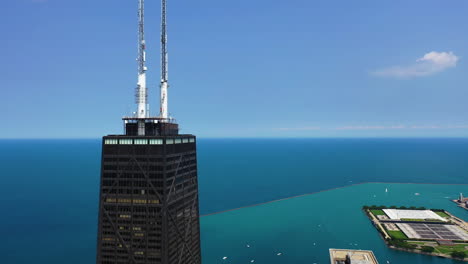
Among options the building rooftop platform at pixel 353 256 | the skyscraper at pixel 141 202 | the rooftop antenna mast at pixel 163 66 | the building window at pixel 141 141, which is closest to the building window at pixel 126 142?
the skyscraper at pixel 141 202

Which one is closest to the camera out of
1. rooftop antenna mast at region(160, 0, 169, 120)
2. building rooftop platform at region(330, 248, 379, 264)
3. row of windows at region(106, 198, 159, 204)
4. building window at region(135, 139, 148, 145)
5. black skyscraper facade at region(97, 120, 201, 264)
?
black skyscraper facade at region(97, 120, 201, 264)

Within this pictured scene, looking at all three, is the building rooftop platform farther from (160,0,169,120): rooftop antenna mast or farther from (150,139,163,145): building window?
(160,0,169,120): rooftop antenna mast

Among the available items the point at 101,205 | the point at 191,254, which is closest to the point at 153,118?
the point at 101,205

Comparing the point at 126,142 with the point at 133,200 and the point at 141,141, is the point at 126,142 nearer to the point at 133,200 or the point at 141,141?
the point at 141,141

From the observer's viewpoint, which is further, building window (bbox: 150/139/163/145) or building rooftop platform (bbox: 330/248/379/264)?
building rooftop platform (bbox: 330/248/379/264)

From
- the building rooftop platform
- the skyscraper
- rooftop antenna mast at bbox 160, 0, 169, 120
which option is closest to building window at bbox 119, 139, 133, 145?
the skyscraper
